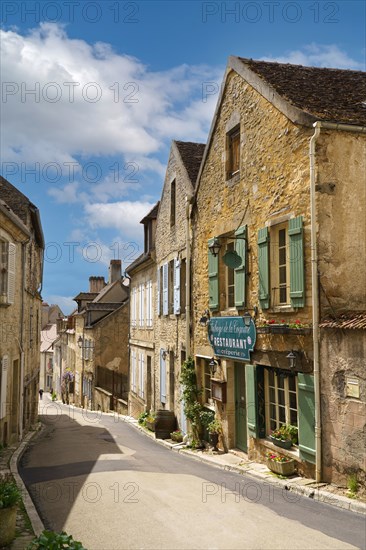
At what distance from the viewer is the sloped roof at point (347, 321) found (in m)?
7.27

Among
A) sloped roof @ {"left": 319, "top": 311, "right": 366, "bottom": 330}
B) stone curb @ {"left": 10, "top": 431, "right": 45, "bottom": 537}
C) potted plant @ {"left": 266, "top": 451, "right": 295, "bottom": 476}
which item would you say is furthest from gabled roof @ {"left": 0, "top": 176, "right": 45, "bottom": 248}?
sloped roof @ {"left": 319, "top": 311, "right": 366, "bottom": 330}

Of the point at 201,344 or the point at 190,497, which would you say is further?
the point at 201,344

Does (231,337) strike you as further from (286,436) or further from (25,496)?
(25,496)

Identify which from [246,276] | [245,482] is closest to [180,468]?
[245,482]

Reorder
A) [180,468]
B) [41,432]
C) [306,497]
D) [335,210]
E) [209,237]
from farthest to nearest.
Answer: [41,432]
[209,237]
[180,468]
[335,210]
[306,497]

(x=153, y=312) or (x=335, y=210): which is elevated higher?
(x=335, y=210)

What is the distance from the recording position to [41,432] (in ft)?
56.5

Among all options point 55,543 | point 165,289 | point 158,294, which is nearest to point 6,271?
point 165,289

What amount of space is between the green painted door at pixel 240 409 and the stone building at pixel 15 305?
199 inches

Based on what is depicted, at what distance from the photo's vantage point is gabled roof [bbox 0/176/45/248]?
16250 mm

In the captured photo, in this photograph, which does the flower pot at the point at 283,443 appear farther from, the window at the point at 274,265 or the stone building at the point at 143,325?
the stone building at the point at 143,325

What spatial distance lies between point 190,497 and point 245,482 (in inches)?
56.8

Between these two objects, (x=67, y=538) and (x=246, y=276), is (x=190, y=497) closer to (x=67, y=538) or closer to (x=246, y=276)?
(x=67, y=538)

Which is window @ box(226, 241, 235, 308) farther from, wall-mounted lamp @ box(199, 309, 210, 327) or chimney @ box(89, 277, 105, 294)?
chimney @ box(89, 277, 105, 294)
